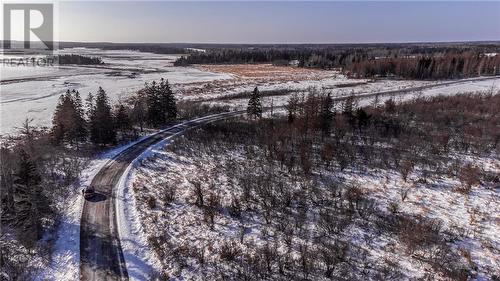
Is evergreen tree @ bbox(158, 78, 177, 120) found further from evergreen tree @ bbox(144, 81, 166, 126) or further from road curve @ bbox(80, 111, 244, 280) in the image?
road curve @ bbox(80, 111, 244, 280)

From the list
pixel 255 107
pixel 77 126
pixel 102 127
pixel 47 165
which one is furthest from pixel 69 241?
pixel 255 107

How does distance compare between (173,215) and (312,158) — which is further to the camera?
(312,158)

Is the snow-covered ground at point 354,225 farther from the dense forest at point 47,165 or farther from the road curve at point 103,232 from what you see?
the dense forest at point 47,165

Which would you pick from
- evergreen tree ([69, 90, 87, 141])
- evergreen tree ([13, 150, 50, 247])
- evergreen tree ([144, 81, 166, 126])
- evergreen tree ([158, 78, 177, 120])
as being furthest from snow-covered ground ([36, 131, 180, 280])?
evergreen tree ([158, 78, 177, 120])

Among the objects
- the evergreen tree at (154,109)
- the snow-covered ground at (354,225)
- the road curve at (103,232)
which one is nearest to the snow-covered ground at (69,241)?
the road curve at (103,232)

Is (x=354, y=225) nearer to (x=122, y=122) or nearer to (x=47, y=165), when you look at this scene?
(x=47, y=165)

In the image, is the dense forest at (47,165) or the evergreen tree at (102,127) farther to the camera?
the evergreen tree at (102,127)

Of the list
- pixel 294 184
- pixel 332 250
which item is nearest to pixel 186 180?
pixel 294 184

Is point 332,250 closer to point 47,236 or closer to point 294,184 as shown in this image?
point 294,184
